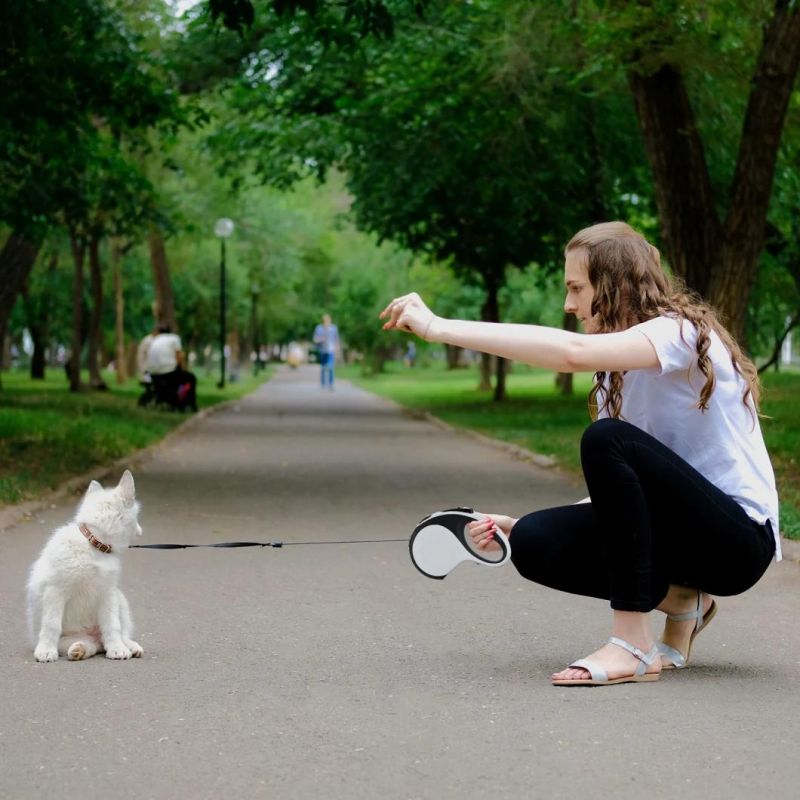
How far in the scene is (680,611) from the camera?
19.1 feet

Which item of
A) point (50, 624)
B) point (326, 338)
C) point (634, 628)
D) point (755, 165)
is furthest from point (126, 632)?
point (326, 338)

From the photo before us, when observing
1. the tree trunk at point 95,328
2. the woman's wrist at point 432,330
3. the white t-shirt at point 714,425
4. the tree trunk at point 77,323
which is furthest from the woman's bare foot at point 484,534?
the tree trunk at point 77,323

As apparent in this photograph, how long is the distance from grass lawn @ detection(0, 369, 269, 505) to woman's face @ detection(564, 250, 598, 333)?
23.5ft

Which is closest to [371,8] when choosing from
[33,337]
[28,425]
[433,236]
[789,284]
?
[28,425]

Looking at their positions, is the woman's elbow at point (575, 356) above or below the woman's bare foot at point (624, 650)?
above

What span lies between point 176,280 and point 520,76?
36.3 m

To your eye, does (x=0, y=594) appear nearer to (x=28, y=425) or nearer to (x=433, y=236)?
(x=28, y=425)

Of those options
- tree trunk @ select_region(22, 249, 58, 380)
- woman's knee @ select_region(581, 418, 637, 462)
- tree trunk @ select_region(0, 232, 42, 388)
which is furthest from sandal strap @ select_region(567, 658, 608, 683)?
Result: tree trunk @ select_region(22, 249, 58, 380)

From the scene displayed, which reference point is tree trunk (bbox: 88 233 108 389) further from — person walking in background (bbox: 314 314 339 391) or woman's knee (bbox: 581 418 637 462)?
woman's knee (bbox: 581 418 637 462)

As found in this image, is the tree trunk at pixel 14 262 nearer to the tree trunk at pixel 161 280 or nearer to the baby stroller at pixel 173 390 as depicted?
the baby stroller at pixel 173 390

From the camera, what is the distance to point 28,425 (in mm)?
20141

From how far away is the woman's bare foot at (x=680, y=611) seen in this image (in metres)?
5.79

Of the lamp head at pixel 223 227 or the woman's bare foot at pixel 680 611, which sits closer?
the woman's bare foot at pixel 680 611

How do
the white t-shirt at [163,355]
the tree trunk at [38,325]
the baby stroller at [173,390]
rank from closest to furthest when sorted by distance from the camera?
the white t-shirt at [163,355], the baby stroller at [173,390], the tree trunk at [38,325]
